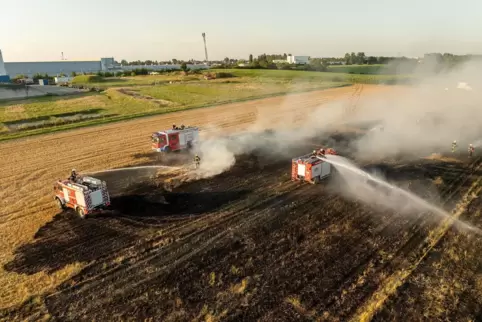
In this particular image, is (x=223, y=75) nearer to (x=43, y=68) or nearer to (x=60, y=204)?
(x=60, y=204)

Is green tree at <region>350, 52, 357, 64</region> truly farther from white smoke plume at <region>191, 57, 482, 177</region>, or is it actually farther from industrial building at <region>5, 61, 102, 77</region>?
industrial building at <region>5, 61, 102, 77</region>

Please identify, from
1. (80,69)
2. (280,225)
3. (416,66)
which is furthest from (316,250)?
(80,69)

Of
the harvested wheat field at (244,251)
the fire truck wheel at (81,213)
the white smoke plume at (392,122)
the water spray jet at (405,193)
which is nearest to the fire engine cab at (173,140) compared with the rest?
the white smoke plume at (392,122)

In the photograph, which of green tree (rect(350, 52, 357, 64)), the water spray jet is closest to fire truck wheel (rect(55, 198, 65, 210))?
the water spray jet

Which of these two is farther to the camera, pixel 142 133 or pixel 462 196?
pixel 142 133

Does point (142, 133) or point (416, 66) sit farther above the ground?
point (416, 66)

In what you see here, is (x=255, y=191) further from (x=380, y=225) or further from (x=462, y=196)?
(x=462, y=196)

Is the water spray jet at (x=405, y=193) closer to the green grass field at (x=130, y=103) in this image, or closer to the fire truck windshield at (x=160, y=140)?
the fire truck windshield at (x=160, y=140)

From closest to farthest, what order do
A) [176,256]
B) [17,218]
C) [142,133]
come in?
[176,256]
[17,218]
[142,133]
